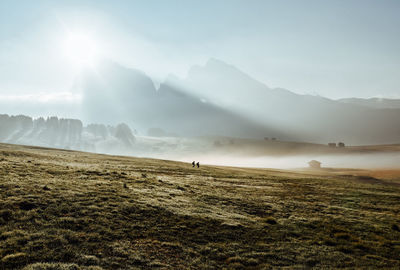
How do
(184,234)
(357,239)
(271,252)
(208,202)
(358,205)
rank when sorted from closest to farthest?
(271,252)
(184,234)
(357,239)
(208,202)
(358,205)

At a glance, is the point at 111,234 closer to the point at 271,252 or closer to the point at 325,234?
the point at 271,252

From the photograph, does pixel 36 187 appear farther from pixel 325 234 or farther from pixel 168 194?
pixel 325 234

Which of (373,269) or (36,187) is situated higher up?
(36,187)

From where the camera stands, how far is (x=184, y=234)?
57.1 ft

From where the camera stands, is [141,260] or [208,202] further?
[208,202]

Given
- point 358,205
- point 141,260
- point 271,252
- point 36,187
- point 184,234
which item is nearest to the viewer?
point 141,260

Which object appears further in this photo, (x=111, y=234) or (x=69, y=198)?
(x=69, y=198)

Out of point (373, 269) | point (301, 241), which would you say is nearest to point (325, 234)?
point (301, 241)

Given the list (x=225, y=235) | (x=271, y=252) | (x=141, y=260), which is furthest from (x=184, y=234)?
(x=271, y=252)

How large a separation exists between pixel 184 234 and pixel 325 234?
12.7 meters

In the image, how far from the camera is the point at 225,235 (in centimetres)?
1794

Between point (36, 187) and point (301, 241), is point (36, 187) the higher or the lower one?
the higher one

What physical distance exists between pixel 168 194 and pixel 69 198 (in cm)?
1114

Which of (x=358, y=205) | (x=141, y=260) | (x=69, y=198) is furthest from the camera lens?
(x=358, y=205)
